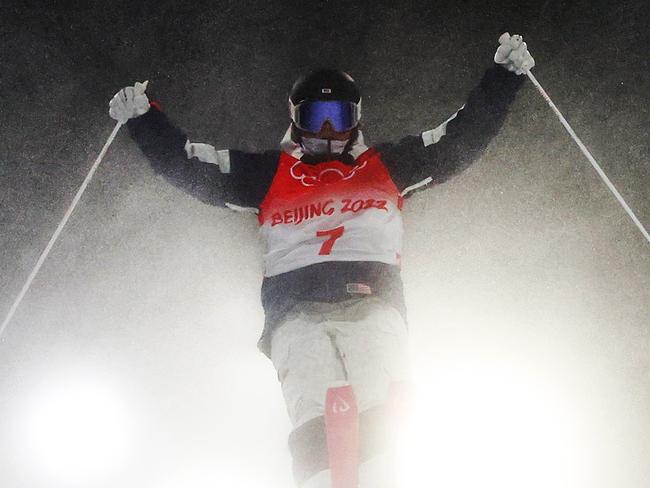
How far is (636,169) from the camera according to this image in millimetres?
2357

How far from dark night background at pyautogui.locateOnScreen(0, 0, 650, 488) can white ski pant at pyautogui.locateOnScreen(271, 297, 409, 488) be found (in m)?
0.50

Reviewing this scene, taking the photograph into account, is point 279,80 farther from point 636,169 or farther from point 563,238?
point 636,169

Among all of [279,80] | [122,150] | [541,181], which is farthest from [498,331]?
[122,150]

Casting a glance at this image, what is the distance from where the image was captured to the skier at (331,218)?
1.63 metres

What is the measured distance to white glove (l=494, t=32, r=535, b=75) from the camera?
1.83 m

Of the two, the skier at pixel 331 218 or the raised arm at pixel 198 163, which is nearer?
the skier at pixel 331 218

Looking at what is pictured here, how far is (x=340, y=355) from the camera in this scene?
1.70 metres

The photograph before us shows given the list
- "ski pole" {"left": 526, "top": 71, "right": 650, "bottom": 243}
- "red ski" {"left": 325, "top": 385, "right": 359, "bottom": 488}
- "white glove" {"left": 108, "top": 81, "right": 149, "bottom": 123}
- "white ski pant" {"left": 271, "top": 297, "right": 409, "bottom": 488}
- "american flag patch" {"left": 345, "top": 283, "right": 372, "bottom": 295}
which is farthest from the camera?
"ski pole" {"left": 526, "top": 71, "right": 650, "bottom": 243}

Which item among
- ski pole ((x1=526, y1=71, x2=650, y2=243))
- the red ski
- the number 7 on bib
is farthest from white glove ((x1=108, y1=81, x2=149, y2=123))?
ski pole ((x1=526, y1=71, x2=650, y2=243))

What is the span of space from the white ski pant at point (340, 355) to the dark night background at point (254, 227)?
19.6 inches

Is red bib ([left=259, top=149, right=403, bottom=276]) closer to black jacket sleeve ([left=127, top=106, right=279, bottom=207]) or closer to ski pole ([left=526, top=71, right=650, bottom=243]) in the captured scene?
black jacket sleeve ([left=127, top=106, right=279, bottom=207])

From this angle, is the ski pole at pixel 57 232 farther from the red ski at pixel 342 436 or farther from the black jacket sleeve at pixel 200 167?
the red ski at pixel 342 436

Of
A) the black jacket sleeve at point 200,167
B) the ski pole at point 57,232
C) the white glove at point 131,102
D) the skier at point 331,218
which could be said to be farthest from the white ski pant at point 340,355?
the ski pole at point 57,232

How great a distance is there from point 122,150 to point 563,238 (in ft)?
5.17
